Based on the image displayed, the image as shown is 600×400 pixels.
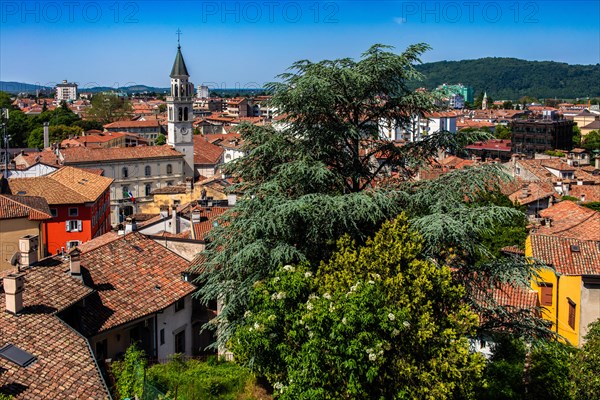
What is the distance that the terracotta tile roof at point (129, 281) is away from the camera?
1780cm

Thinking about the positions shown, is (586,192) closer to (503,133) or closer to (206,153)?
(206,153)

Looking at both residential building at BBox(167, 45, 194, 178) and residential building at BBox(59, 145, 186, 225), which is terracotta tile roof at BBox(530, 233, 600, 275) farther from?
residential building at BBox(167, 45, 194, 178)

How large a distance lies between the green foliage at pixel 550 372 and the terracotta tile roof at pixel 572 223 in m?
11.0

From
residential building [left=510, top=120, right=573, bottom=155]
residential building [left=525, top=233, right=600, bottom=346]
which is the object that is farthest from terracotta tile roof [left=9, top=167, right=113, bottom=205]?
residential building [left=510, top=120, right=573, bottom=155]

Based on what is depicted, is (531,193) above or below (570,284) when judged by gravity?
above

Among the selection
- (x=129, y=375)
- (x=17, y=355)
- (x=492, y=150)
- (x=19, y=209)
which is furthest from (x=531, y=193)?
(x=492, y=150)

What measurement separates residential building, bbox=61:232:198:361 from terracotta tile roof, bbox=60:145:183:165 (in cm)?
4462

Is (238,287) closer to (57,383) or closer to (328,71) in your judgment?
(57,383)

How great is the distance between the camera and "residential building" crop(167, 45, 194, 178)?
74.1 m

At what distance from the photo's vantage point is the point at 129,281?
65.4 ft

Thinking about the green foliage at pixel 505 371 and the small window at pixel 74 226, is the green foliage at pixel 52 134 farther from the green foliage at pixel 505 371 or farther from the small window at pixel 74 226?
the green foliage at pixel 505 371

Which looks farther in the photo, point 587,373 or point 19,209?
point 19,209

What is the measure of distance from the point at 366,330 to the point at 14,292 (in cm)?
798

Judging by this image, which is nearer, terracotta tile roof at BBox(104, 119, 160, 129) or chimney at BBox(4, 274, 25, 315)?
chimney at BBox(4, 274, 25, 315)
